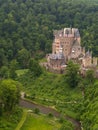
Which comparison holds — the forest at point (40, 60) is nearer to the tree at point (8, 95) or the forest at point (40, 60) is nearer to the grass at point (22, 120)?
the tree at point (8, 95)

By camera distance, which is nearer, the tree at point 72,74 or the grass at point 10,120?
the grass at point 10,120

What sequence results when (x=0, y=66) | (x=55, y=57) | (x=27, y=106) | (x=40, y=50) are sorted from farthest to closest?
(x=40, y=50) < (x=0, y=66) < (x=55, y=57) < (x=27, y=106)

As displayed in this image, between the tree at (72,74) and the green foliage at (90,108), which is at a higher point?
the tree at (72,74)

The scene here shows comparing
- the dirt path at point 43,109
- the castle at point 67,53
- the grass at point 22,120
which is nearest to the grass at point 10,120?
the grass at point 22,120

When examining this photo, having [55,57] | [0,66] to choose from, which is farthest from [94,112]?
[0,66]

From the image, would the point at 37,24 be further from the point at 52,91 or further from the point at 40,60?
the point at 52,91

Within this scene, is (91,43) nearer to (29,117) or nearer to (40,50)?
(40,50)

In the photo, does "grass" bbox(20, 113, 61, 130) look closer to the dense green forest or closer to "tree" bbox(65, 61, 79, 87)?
"tree" bbox(65, 61, 79, 87)
